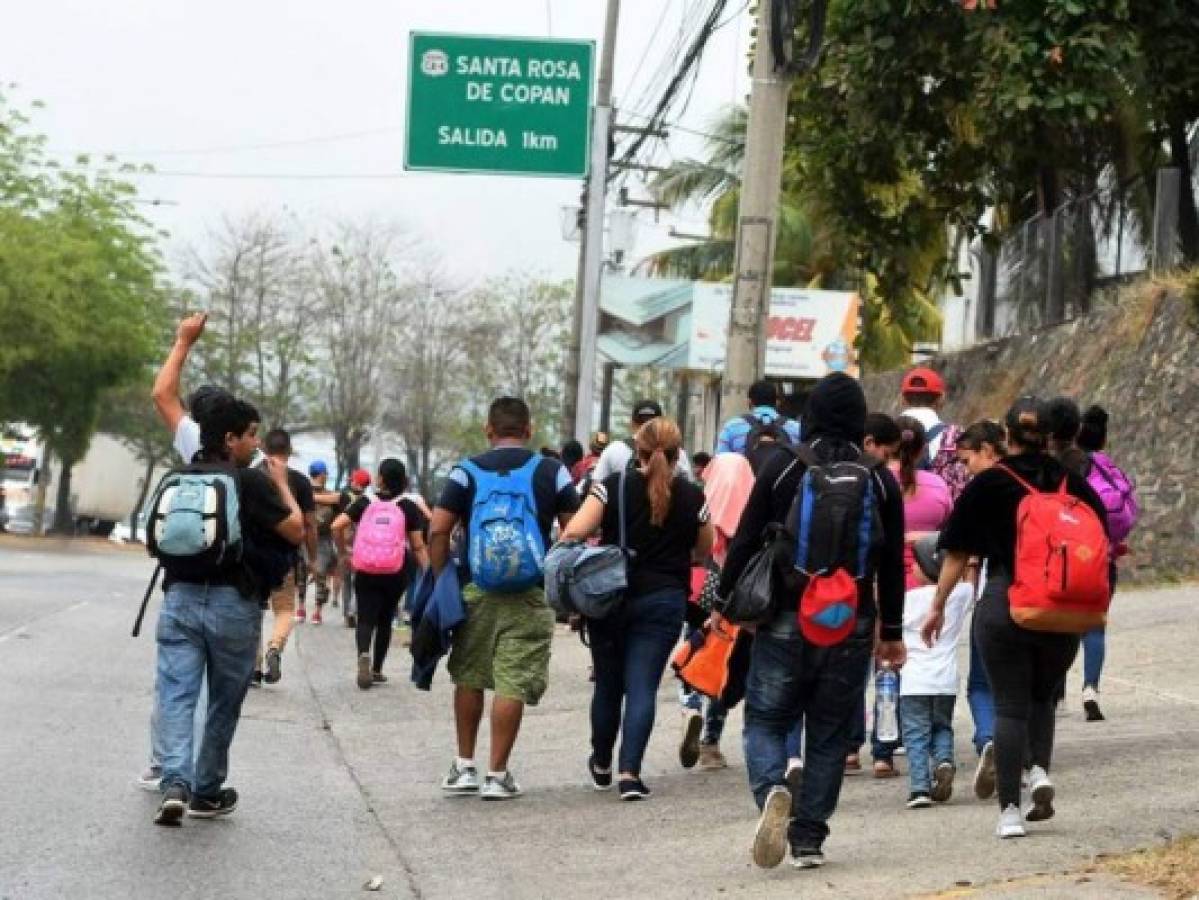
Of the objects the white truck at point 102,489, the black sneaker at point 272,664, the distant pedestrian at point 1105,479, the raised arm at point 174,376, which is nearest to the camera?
the raised arm at point 174,376

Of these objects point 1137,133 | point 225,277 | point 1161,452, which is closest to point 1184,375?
point 1161,452

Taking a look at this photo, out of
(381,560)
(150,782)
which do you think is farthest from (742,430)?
(381,560)

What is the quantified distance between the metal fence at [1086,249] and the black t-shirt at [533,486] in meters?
14.4

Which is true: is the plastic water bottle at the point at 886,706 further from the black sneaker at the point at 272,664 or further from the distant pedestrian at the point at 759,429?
the black sneaker at the point at 272,664

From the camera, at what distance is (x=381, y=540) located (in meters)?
18.7

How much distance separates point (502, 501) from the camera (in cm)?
1137

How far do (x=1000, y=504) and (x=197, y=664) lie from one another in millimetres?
3298

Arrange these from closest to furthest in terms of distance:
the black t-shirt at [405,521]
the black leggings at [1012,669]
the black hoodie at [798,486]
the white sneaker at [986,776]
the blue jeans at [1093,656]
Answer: the black hoodie at [798,486] < the black leggings at [1012,669] < the white sneaker at [986,776] < the blue jeans at [1093,656] < the black t-shirt at [405,521]

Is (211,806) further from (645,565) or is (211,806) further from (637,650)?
(645,565)

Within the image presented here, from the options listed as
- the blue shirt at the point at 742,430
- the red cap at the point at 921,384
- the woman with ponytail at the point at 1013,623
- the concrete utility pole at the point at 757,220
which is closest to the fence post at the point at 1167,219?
the concrete utility pole at the point at 757,220

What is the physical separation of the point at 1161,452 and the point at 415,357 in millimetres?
57101

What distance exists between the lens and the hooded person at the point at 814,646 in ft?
29.4

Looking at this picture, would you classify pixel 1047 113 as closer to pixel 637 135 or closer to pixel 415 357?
pixel 637 135

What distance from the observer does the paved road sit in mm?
8938
